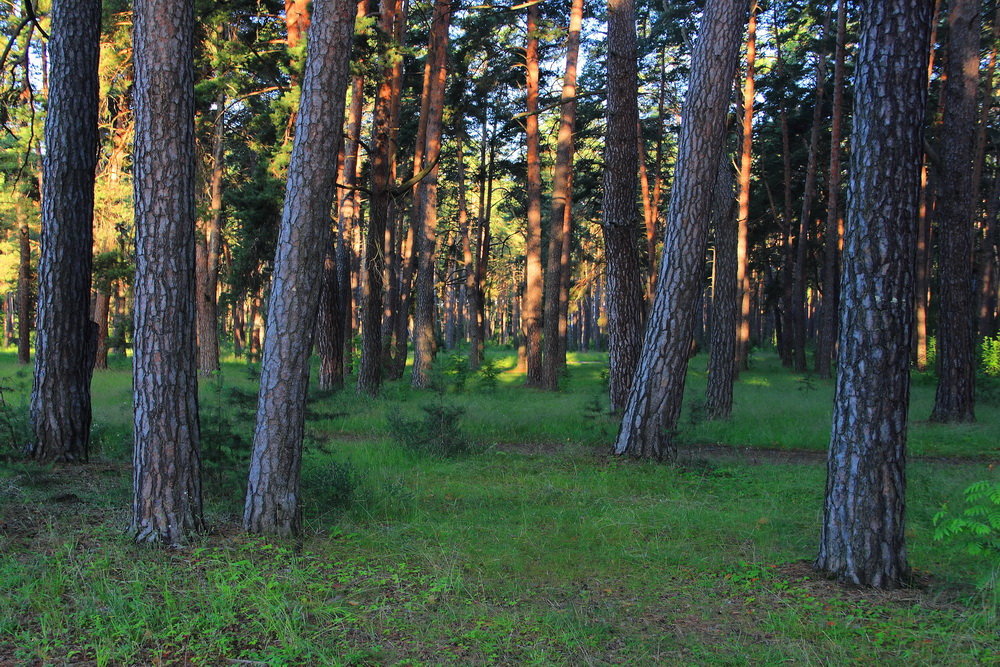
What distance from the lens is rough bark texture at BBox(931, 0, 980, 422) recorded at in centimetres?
1334

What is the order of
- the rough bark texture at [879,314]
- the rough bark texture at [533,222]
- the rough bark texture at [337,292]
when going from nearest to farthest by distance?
1. the rough bark texture at [879,314]
2. the rough bark texture at [337,292]
3. the rough bark texture at [533,222]

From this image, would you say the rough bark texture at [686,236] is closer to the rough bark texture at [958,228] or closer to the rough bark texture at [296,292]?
the rough bark texture at [296,292]

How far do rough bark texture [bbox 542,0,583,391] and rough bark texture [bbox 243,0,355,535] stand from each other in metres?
13.3

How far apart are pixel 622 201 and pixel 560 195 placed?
25.2 ft

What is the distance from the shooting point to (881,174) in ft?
16.3

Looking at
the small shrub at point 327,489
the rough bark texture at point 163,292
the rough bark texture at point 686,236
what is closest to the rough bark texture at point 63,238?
the rough bark texture at point 163,292

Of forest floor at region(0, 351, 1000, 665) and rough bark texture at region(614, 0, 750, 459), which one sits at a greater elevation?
rough bark texture at region(614, 0, 750, 459)

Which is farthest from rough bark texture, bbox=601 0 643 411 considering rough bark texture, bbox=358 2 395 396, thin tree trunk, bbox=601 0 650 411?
rough bark texture, bbox=358 2 395 396

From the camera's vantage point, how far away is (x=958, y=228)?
1370 cm

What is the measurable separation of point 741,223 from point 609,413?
12.4 m

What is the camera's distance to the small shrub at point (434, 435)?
9.61 meters

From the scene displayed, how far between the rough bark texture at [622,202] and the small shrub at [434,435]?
3.12m

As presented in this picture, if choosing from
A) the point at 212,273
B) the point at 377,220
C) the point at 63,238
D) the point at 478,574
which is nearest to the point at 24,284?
the point at 212,273

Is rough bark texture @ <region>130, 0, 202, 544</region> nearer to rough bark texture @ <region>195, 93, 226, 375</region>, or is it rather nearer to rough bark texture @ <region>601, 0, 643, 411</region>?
rough bark texture @ <region>601, 0, 643, 411</region>
